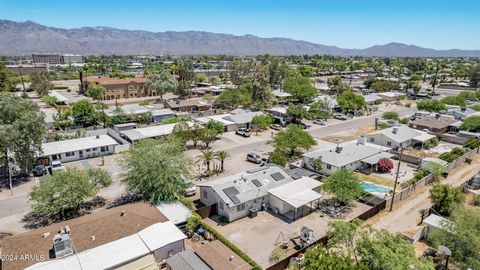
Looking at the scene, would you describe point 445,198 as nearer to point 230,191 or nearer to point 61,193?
point 230,191

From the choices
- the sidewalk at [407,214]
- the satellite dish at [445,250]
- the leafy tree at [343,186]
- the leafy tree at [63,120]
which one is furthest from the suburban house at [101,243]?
the leafy tree at [63,120]

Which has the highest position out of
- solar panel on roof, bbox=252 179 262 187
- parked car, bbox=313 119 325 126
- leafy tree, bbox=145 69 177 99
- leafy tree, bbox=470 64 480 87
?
leafy tree, bbox=470 64 480 87

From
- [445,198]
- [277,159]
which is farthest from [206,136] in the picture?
[445,198]

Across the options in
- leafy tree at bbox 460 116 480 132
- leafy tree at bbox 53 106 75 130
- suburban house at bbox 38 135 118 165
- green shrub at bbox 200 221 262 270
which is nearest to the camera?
green shrub at bbox 200 221 262 270

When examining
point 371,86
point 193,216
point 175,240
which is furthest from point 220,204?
point 371,86

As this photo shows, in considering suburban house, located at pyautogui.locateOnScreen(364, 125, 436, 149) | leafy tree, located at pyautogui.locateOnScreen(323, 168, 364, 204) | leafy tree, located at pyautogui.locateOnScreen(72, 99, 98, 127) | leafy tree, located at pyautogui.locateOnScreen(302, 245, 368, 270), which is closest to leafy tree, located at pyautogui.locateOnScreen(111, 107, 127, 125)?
leafy tree, located at pyautogui.locateOnScreen(72, 99, 98, 127)

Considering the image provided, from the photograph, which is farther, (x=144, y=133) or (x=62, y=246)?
(x=144, y=133)

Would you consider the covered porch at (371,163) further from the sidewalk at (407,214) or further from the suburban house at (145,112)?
the suburban house at (145,112)

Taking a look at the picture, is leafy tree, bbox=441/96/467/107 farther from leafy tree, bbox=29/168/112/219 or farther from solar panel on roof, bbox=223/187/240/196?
leafy tree, bbox=29/168/112/219
